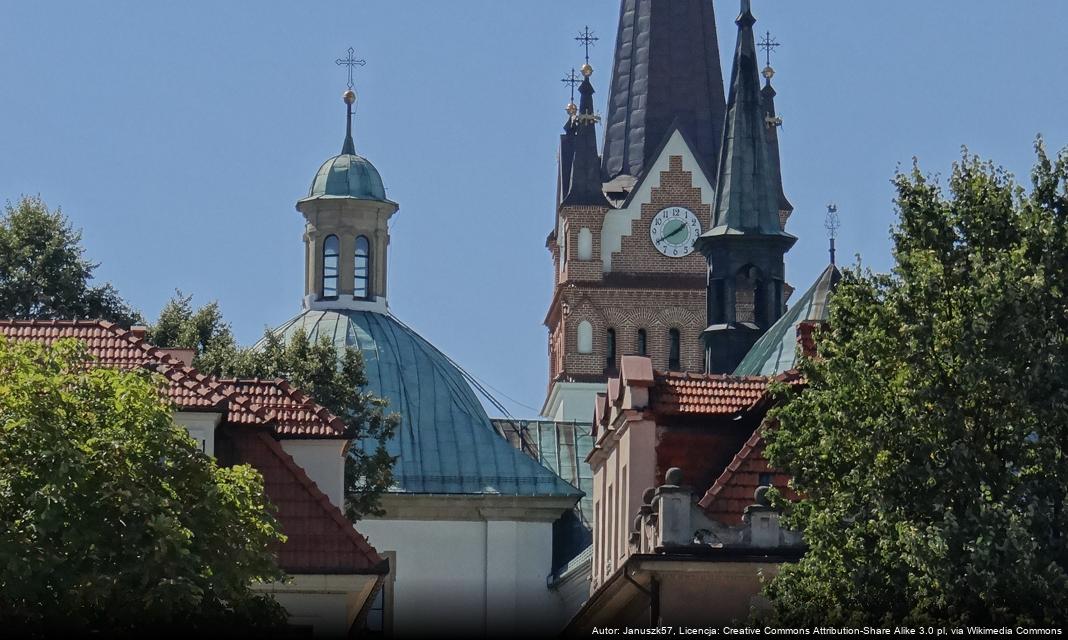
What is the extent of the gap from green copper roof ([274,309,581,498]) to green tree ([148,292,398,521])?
46.4 feet

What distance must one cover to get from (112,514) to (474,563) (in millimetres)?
43630

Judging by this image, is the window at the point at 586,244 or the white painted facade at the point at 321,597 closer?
the white painted facade at the point at 321,597

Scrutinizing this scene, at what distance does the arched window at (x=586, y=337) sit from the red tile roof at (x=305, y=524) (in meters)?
73.7

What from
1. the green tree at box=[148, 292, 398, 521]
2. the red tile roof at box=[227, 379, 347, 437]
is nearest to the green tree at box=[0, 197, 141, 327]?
the green tree at box=[148, 292, 398, 521]

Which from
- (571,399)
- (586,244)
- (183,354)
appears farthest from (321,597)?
(586,244)

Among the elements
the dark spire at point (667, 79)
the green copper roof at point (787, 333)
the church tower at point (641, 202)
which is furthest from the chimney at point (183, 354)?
the dark spire at point (667, 79)

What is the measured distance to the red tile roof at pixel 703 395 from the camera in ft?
161

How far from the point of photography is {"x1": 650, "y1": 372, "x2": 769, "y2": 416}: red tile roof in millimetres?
49000

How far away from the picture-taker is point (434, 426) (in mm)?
83438

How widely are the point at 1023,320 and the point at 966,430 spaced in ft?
4.45

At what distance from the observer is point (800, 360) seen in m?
40.1

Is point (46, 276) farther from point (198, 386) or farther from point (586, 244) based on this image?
point (586, 244)

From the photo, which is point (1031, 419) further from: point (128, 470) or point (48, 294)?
point (48, 294)

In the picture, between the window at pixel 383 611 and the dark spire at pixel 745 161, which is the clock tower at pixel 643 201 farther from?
the window at pixel 383 611
